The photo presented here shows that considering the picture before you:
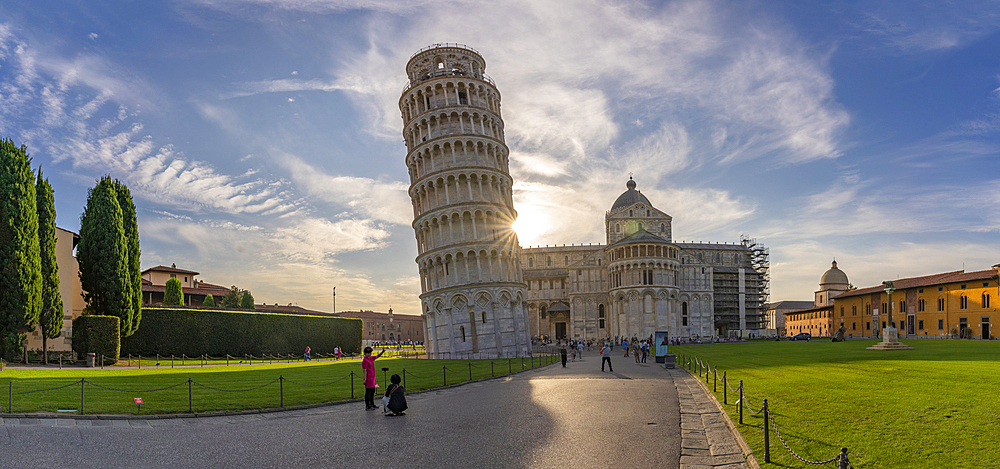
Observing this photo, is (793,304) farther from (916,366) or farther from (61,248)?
(61,248)

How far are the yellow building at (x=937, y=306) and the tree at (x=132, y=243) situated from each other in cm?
7442

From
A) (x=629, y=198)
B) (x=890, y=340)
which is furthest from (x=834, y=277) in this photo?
(x=890, y=340)

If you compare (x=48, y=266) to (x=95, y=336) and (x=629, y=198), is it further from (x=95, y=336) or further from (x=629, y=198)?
(x=629, y=198)

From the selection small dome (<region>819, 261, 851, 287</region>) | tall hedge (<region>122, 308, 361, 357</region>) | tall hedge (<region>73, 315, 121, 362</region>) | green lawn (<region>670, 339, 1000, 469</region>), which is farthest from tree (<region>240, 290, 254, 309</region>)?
small dome (<region>819, 261, 851, 287</region>)

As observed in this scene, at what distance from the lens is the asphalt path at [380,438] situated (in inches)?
416

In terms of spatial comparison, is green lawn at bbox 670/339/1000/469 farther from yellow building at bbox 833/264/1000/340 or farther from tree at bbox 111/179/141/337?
yellow building at bbox 833/264/1000/340

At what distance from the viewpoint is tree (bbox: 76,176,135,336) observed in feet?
122

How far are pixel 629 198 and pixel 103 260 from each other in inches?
3601

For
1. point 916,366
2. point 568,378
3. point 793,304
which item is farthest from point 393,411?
point 793,304

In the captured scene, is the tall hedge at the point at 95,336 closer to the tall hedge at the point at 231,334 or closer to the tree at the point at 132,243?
the tree at the point at 132,243

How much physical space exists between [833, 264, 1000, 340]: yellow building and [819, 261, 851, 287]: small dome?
47.3m

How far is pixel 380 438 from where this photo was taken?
12.5m

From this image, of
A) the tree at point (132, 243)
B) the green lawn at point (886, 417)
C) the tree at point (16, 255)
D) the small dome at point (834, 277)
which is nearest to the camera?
the green lawn at point (886, 417)

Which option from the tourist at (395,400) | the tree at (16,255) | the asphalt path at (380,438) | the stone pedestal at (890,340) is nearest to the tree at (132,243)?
the tree at (16,255)
